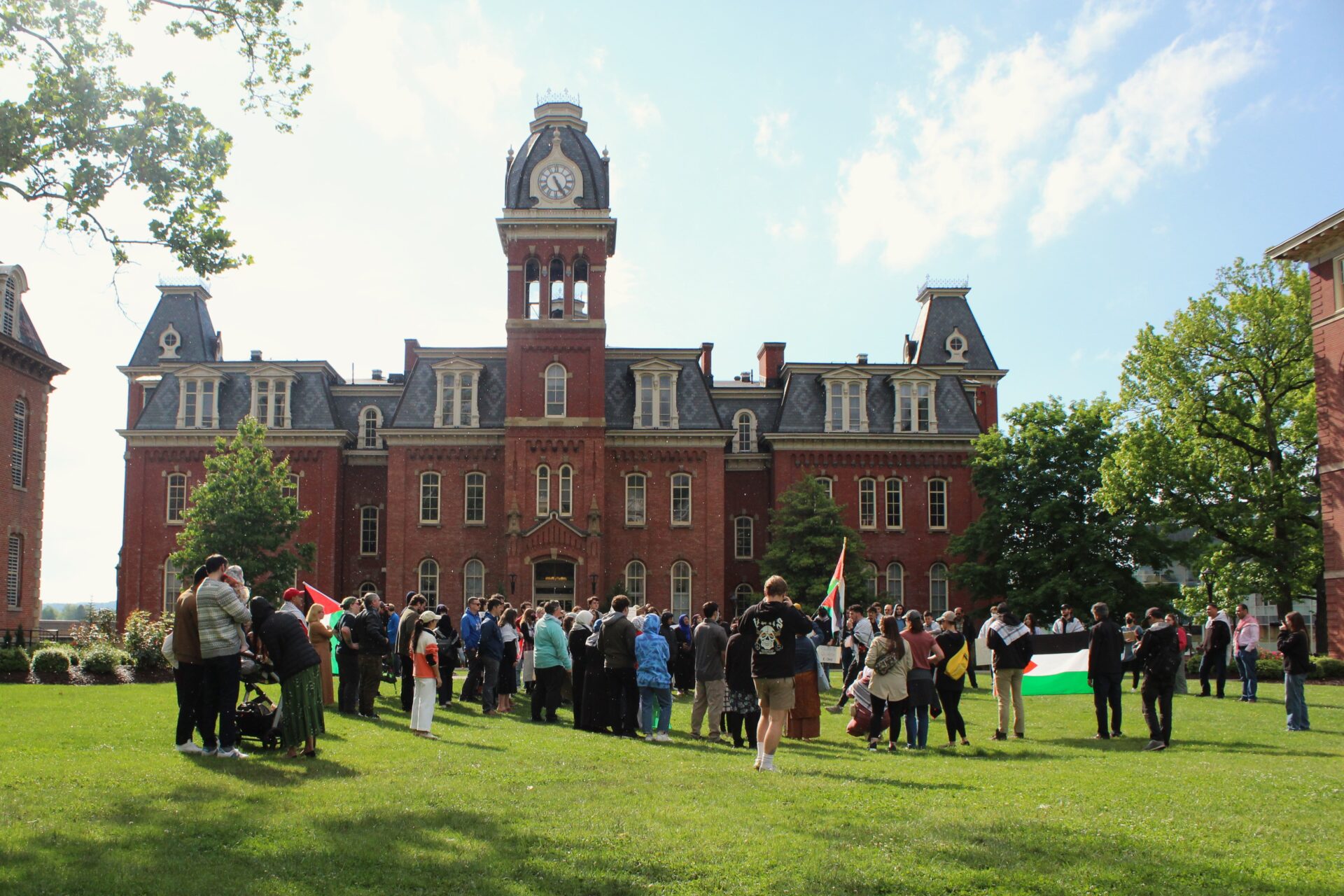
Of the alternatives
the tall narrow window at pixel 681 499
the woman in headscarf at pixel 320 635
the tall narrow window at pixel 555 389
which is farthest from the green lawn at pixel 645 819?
the tall narrow window at pixel 681 499

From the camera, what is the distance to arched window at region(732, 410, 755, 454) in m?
50.4

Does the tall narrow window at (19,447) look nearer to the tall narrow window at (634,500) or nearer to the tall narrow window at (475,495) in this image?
the tall narrow window at (475,495)

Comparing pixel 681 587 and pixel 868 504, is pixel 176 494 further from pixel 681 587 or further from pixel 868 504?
pixel 868 504

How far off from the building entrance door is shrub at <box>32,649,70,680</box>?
21412 mm

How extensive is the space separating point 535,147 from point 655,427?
11.8 metres

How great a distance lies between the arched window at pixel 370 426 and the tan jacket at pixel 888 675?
38.0 m

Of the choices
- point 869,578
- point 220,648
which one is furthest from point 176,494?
point 220,648

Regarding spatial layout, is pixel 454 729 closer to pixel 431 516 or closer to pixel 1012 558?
pixel 1012 558

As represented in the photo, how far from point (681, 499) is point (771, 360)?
32.9 ft

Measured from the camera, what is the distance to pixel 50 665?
24.8 metres

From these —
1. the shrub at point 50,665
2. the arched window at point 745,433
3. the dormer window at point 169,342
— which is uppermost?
the dormer window at point 169,342

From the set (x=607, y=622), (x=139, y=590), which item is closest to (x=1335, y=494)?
(x=607, y=622)

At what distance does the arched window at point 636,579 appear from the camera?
1839 inches

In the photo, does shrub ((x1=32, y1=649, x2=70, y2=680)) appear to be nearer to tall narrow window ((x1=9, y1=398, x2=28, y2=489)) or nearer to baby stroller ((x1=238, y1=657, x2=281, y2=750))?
baby stroller ((x1=238, y1=657, x2=281, y2=750))
